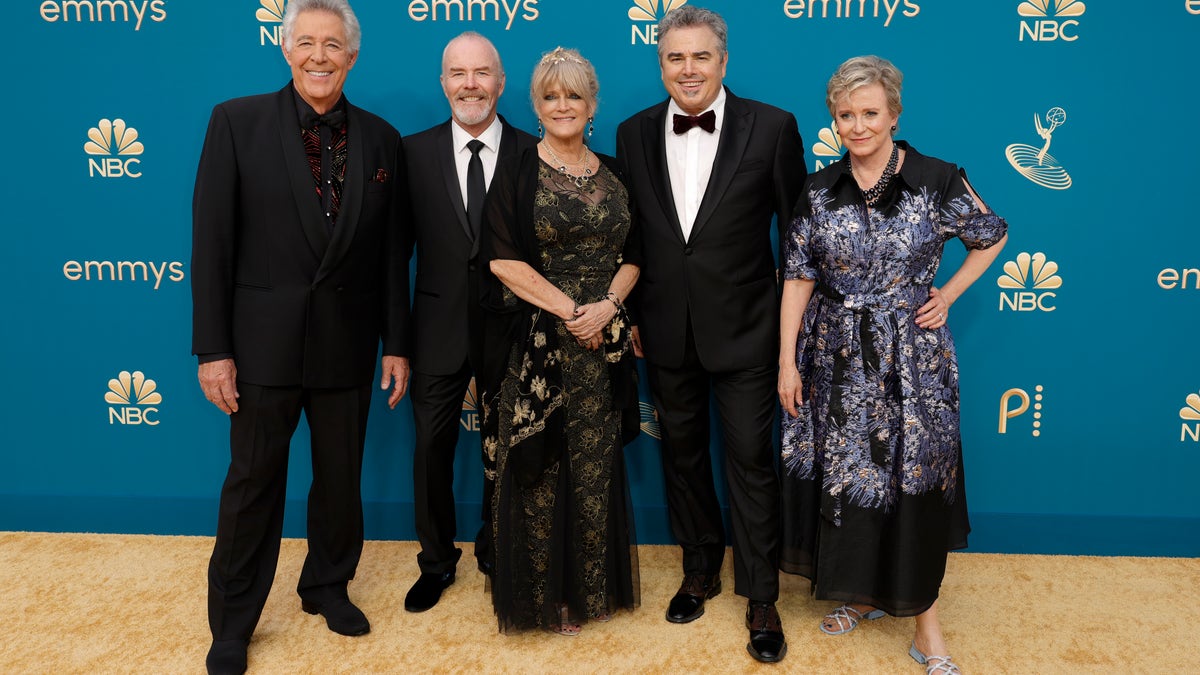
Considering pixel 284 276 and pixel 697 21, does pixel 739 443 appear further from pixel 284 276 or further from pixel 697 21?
pixel 284 276

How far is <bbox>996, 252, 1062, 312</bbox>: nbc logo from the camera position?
10.3 ft

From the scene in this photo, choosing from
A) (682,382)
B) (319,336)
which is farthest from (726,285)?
(319,336)

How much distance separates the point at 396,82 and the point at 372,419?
126 cm

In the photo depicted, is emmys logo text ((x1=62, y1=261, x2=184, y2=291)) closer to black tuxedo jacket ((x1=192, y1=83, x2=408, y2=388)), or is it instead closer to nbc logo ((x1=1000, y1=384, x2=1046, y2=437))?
black tuxedo jacket ((x1=192, y1=83, x2=408, y2=388))

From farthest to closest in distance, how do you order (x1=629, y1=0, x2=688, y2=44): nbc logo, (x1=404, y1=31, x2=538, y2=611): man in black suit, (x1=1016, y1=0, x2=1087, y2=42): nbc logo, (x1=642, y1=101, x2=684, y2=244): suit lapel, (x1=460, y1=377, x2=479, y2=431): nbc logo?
(x1=460, y1=377, x2=479, y2=431): nbc logo
(x1=629, y1=0, x2=688, y2=44): nbc logo
(x1=1016, y1=0, x2=1087, y2=42): nbc logo
(x1=404, y1=31, x2=538, y2=611): man in black suit
(x1=642, y1=101, x2=684, y2=244): suit lapel

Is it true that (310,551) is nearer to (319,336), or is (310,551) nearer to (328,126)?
(319,336)

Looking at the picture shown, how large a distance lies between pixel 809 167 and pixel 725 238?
83 cm

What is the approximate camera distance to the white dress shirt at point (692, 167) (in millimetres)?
2588

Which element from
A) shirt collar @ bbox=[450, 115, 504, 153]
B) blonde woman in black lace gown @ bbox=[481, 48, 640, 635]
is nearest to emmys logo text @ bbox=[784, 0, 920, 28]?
blonde woman in black lace gown @ bbox=[481, 48, 640, 635]

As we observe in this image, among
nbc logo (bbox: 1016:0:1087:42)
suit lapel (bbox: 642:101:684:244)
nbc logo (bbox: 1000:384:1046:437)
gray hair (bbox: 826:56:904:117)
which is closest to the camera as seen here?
gray hair (bbox: 826:56:904:117)

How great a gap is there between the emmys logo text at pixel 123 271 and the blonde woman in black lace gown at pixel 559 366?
1.47 m

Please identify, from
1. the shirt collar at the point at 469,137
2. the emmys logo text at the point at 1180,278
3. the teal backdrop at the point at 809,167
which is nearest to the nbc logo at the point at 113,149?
the teal backdrop at the point at 809,167

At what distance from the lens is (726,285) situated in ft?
8.42

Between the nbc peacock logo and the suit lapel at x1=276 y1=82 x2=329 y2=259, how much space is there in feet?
2.93
